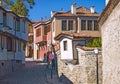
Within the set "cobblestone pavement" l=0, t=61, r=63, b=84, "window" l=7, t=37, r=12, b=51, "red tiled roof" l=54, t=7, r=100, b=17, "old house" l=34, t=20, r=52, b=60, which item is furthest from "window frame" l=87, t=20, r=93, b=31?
"window" l=7, t=37, r=12, b=51

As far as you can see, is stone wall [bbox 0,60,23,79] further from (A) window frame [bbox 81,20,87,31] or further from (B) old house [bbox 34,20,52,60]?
(B) old house [bbox 34,20,52,60]

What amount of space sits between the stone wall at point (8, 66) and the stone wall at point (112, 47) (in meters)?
16.2

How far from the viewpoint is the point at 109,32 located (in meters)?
16.2

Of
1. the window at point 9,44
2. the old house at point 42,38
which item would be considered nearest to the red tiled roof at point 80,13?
the old house at point 42,38

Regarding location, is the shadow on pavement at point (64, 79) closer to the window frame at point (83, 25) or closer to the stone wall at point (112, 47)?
the stone wall at point (112, 47)

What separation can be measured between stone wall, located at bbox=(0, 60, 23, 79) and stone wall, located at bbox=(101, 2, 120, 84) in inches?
638

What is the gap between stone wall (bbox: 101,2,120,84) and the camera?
14410mm

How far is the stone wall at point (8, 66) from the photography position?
3190cm

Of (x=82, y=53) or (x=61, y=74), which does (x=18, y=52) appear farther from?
(x=82, y=53)

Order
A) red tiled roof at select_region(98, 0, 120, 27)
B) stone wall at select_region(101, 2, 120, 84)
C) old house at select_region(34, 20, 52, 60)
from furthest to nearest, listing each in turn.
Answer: old house at select_region(34, 20, 52, 60)
red tiled roof at select_region(98, 0, 120, 27)
stone wall at select_region(101, 2, 120, 84)

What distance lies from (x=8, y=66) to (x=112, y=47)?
20.7m

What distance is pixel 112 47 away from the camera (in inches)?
610

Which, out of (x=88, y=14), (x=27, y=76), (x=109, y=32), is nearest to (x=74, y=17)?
(x=88, y=14)

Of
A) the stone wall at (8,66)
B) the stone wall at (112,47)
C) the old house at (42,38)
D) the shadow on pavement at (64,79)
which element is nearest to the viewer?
the stone wall at (112,47)
